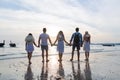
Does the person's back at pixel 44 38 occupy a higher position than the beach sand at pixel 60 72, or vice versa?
the person's back at pixel 44 38

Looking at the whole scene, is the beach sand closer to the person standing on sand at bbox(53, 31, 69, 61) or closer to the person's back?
the person's back

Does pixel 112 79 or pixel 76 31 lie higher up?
pixel 76 31

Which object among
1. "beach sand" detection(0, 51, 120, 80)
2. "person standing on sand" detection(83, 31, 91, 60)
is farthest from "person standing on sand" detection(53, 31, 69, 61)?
"beach sand" detection(0, 51, 120, 80)

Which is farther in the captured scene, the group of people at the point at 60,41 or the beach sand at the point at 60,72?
the group of people at the point at 60,41

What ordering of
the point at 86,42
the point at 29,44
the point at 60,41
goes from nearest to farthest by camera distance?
1. the point at 29,44
2. the point at 60,41
3. the point at 86,42

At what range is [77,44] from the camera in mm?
21000

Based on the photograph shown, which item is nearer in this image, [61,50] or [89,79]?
[89,79]

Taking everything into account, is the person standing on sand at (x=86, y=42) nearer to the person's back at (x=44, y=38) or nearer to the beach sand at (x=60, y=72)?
the person's back at (x=44, y=38)

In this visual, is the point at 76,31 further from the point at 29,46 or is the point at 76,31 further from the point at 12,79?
the point at 12,79

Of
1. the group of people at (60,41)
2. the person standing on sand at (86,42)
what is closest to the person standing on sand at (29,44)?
the group of people at (60,41)

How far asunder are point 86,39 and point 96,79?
34.6 ft

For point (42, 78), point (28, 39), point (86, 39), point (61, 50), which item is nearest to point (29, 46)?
point (28, 39)

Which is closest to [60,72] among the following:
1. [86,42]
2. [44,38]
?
[44,38]

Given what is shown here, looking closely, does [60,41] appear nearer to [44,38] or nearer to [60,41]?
[60,41]
